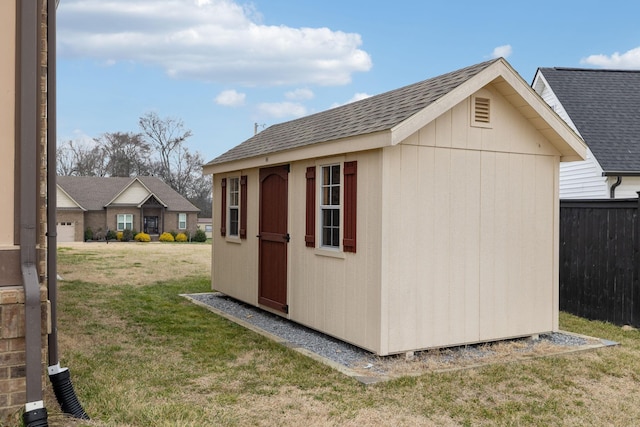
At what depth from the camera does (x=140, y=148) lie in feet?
159

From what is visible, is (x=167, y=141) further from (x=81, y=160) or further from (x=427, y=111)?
(x=427, y=111)

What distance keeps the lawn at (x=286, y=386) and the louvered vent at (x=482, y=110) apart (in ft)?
9.46

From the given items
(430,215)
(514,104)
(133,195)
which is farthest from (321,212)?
(133,195)

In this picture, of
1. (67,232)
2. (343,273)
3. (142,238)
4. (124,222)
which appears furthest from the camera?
(124,222)

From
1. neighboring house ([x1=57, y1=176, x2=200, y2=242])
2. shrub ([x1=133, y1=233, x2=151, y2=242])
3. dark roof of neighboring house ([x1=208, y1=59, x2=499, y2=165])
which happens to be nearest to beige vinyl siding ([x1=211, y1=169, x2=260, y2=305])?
dark roof of neighboring house ([x1=208, y1=59, x2=499, y2=165])

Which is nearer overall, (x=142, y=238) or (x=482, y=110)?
(x=482, y=110)

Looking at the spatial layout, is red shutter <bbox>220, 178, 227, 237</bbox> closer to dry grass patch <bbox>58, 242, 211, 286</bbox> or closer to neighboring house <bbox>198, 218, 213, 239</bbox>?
dry grass patch <bbox>58, 242, 211, 286</bbox>

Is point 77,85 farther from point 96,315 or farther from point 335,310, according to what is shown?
point 335,310

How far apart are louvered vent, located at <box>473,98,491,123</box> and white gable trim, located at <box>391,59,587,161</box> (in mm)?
247

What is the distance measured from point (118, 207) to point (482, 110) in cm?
3666

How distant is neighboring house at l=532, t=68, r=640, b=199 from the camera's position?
13680mm

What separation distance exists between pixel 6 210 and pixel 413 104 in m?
4.38

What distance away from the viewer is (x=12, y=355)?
401cm

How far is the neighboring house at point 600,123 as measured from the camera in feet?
44.9
